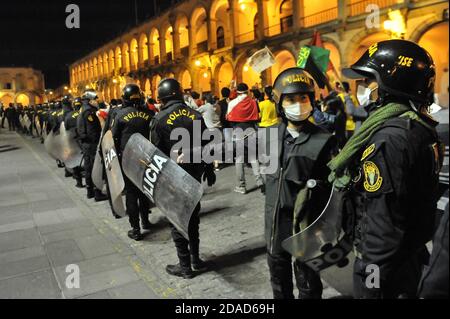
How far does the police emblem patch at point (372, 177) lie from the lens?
1.77m

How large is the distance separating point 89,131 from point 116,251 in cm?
338

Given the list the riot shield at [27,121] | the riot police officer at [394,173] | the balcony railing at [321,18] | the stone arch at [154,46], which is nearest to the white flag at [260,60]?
the riot police officer at [394,173]

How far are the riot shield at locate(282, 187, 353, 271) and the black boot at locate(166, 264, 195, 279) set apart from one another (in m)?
1.89

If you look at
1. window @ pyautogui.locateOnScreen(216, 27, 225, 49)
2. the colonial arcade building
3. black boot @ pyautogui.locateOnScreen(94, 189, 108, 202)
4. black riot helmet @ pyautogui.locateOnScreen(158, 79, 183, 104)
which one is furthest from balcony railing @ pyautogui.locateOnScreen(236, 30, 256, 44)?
black riot helmet @ pyautogui.locateOnScreen(158, 79, 183, 104)

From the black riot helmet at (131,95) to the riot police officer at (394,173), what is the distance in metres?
3.87

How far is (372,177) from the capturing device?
1.79 m

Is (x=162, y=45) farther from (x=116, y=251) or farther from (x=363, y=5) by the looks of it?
(x=116, y=251)

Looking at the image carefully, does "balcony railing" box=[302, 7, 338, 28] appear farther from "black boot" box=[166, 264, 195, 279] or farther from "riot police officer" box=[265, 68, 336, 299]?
"riot police officer" box=[265, 68, 336, 299]

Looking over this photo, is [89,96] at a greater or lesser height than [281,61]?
lesser

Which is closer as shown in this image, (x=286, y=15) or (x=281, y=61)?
(x=286, y=15)

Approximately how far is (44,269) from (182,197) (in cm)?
193

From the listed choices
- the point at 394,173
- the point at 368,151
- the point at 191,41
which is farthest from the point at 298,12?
the point at 394,173

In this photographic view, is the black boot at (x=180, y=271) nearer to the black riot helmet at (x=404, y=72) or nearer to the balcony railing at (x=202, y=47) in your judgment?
the black riot helmet at (x=404, y=72)

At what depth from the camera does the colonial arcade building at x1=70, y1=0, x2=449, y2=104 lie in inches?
610
